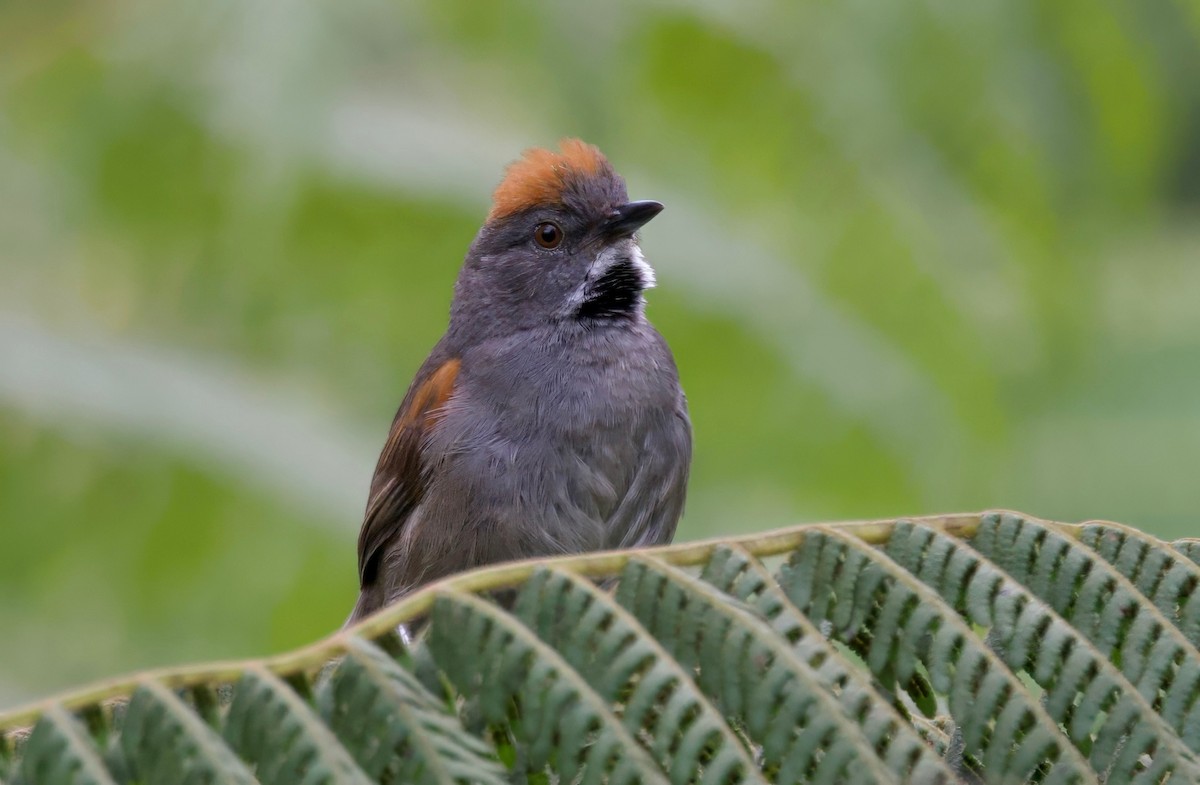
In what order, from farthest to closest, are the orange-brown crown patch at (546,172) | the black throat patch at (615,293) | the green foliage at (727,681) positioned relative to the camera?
1. the orange-brown crown patch at (546,172)
2. the black throat patch at (615,293)
3. the green foliage at (727,681)

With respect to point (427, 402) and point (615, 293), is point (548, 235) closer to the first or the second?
point (615, 293)

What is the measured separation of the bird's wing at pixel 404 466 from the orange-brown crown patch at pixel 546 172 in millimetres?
507

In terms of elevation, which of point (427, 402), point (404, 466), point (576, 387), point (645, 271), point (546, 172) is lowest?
point (404, 466)

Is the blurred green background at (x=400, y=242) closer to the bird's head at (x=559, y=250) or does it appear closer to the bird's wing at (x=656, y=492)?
the bird's head at (x=559, y=250)

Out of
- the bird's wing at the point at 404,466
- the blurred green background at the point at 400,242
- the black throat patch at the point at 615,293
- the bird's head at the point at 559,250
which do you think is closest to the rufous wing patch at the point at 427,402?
the bird's wing at the point at 404,466

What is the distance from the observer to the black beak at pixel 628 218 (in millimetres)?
3590

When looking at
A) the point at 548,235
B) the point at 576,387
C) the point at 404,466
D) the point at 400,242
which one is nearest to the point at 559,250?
the point at 548,235

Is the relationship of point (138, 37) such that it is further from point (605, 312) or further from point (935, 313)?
point (935, 313)

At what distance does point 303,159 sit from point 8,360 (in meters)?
1.18

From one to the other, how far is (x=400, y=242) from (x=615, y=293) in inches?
61.9

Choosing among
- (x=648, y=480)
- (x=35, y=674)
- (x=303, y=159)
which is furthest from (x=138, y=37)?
(x=648, y=480)

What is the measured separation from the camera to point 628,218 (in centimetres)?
361

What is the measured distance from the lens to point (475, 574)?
4.99 feet

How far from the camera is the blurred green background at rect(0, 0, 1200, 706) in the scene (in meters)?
4.41
